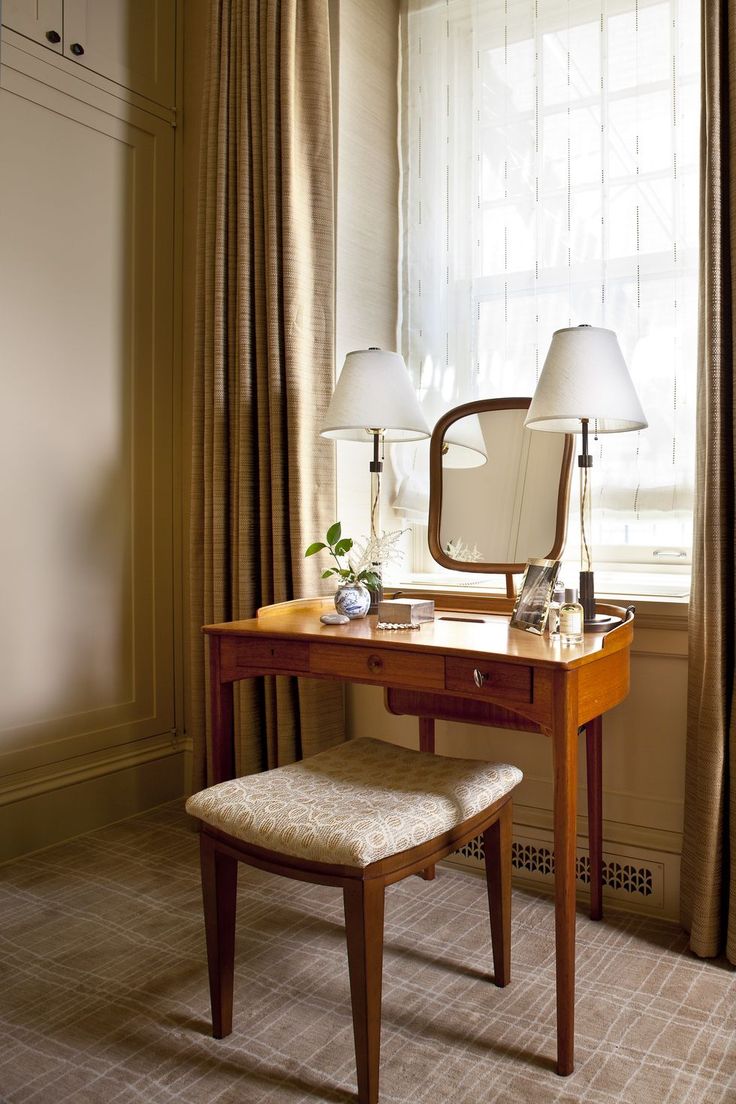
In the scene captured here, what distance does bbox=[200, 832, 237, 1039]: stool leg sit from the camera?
1582mm

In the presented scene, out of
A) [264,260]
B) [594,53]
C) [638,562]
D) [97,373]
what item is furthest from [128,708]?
[594,53]

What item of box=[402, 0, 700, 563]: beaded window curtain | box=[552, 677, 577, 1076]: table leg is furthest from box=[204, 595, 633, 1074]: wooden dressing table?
box=[402, 0, 700, 563]: beaded window curtain

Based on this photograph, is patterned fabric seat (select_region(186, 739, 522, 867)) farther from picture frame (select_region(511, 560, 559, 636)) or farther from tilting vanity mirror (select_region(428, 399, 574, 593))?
tilting vanity mirror (select_region(428, 399, 574, 593))

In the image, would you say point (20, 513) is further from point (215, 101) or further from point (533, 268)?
point (533, 268)

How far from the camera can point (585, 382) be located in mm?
1826

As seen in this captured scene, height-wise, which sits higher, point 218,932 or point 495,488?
point 495,488

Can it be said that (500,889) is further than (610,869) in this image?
No

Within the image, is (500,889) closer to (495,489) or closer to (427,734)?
(427,734)

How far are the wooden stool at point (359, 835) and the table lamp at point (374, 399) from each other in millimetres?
779

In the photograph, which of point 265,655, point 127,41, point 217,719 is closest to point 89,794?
point 217,719

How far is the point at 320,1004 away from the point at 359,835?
54 centimetres

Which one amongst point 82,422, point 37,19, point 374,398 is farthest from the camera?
point 82,422

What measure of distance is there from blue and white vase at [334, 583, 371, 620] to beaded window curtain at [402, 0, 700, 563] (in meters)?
0.70

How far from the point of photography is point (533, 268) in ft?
8.16
